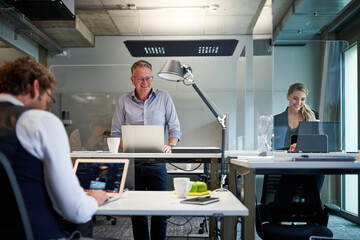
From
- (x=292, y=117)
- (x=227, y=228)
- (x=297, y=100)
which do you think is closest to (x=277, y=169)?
(x=227, y=228)

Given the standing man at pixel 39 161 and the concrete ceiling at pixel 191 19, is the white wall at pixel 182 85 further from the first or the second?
the standing man at pixel 39 161

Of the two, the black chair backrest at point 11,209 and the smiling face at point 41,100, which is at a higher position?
the smiling face at point 41,100

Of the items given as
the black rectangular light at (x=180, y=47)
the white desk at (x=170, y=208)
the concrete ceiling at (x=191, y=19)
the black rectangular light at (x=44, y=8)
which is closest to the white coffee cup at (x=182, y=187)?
the white desk at (x=170, y=208)

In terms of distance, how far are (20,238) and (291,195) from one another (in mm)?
1752

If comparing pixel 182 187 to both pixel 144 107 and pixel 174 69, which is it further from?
pixel 144 107

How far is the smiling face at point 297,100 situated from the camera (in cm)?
301

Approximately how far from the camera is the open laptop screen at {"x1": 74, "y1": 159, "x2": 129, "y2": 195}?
183 centimetres

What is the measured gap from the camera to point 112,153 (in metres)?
2.58

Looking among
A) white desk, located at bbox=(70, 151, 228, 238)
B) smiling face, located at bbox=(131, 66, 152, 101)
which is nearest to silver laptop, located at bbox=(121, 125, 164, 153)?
white desk, located at bbox=(70, 151, 228, 238)

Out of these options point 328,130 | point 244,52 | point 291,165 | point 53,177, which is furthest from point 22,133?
A: point 244,52

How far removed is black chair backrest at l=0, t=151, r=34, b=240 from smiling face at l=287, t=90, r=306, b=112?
2368 mm

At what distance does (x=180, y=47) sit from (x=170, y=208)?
8.66 feet

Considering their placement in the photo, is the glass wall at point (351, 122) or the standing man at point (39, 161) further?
the glass wall at point (351, 122)

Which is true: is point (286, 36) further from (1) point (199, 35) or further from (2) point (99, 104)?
(2) point (99, 104)
